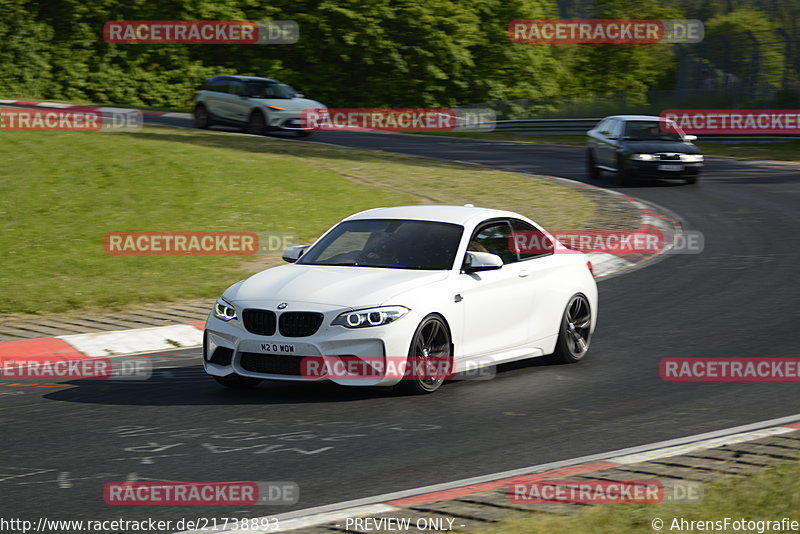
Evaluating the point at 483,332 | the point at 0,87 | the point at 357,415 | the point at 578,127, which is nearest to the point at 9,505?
the point at 357,415

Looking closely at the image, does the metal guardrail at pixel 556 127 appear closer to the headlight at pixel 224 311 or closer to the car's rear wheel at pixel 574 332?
the car's rear wheel at pixel 574 332

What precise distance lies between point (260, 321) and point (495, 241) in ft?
7.97

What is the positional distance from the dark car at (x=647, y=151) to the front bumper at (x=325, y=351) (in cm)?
1907

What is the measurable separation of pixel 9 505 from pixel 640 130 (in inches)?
907

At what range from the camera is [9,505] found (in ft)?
19.7

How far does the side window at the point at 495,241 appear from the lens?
9859mm

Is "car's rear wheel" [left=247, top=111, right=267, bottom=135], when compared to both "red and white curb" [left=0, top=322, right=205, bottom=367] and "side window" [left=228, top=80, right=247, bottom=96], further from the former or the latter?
"red and white curb" [left=0, top=322, right=205, bottom=367]

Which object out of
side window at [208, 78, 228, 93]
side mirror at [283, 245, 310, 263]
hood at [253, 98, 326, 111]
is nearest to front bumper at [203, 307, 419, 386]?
side mirror at [283, 245, 310, 263]

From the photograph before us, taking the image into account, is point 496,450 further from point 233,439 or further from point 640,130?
point 640,130

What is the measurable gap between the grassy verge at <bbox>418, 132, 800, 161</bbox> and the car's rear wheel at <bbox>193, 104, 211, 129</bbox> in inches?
436

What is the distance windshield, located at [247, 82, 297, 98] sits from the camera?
113ft

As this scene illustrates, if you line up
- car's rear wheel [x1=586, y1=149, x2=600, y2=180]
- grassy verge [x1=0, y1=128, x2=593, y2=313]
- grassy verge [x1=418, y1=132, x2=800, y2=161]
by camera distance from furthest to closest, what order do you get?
grassy verge [x1=418, y1=132, x2=800, y2=161]
car's rear wheel [x1=586, y1=149, x2=600, y2=180]
grassy verge [x1=0, y1=128, x2=593, y2=313]

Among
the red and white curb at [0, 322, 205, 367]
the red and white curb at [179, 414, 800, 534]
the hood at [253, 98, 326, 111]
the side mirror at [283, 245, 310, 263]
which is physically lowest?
the red and white curb at [0, 322, 205, 367]

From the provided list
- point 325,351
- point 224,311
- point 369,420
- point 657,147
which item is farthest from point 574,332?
point 657,147
